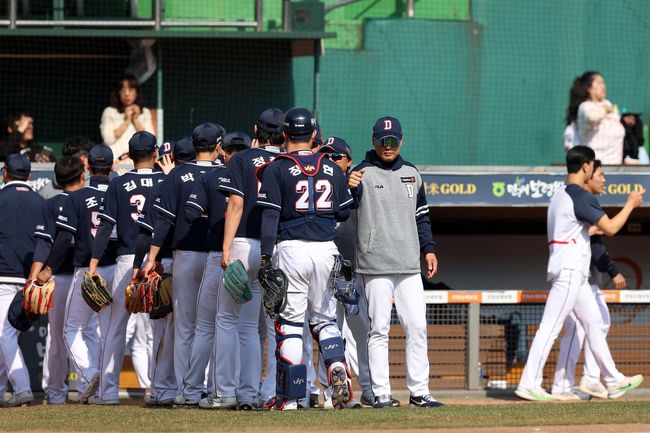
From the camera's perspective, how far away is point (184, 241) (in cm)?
888

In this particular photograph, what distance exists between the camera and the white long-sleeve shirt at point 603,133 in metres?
13.7

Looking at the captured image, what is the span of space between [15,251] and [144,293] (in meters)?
1.51

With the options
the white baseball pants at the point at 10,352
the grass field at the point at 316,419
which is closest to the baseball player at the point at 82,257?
the white baseball pants at the point at 10,352

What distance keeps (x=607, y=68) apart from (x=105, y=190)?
27.9ft

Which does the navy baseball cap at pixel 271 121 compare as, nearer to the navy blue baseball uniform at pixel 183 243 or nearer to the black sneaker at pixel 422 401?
the navy blue baseball uniform at pixel 183 243

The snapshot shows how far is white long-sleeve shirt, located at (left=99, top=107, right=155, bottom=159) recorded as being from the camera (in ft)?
44.9

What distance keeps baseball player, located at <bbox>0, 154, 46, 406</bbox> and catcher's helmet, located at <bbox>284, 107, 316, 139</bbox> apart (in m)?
2.67

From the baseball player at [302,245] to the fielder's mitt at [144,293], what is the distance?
1220mm

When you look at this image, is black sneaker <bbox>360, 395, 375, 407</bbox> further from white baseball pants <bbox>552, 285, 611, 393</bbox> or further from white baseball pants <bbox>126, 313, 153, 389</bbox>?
white baseball pants <bbox>126, 313, 153, 389</bbox>

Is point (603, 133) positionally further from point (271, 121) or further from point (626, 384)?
point (271, 121)

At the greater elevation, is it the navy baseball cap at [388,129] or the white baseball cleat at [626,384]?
the navy baseball cap at [388,129]

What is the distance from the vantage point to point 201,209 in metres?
8.60

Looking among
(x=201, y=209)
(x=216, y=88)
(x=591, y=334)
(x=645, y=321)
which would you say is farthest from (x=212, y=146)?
(x=216, y=88)

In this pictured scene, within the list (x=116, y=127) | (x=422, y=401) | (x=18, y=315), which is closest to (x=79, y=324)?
(x=18, y=315)
